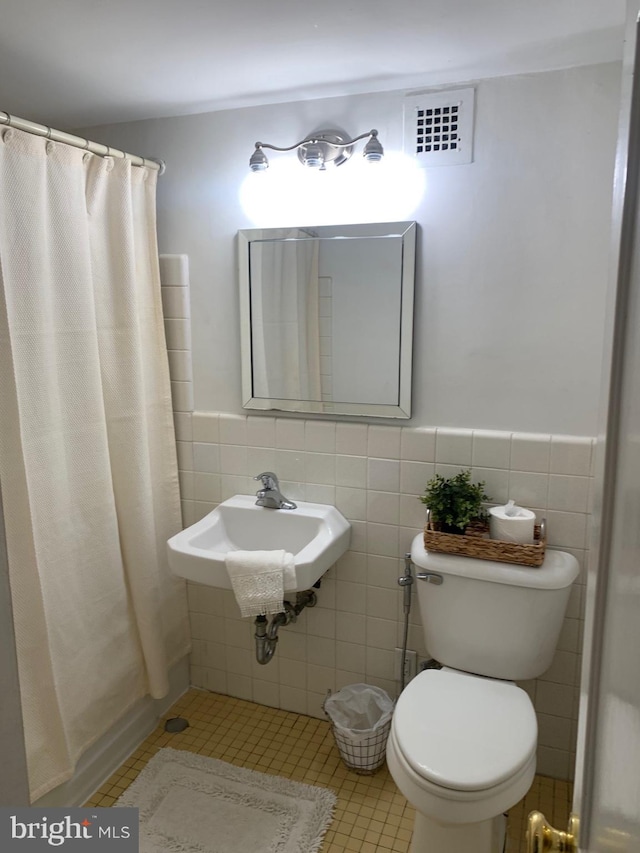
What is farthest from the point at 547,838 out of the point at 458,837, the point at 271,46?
the point at 271,46

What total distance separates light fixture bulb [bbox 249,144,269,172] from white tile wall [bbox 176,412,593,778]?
2.76 feet

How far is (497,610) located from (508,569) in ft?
0.43

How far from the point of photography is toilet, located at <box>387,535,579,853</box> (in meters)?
1.43

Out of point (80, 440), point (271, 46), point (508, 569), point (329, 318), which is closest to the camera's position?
point (271, 46)

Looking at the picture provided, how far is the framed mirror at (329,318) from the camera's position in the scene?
1.99 meters

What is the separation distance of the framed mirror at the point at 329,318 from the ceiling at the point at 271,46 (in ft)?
1.45

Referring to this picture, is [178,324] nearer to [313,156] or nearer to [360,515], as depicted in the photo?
[313,156]

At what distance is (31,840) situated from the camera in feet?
2.83

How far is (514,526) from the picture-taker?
1804 mm

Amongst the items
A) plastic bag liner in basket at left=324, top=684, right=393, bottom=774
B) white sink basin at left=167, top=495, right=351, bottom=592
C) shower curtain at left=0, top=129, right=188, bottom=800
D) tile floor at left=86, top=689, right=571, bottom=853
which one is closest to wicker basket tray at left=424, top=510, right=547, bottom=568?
white sink basin at left=167, top=495, right=351, bottom=592

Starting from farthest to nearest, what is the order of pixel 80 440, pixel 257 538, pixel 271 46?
pixel 257 538
pixel 80 440
pixel 271 46

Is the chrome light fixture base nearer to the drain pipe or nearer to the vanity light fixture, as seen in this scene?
the vanity light fixture

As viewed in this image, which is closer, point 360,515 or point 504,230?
point 504,230

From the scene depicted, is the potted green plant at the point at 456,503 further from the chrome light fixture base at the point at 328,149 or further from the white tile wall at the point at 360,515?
the chrome light fixture base at the point at 328,149
